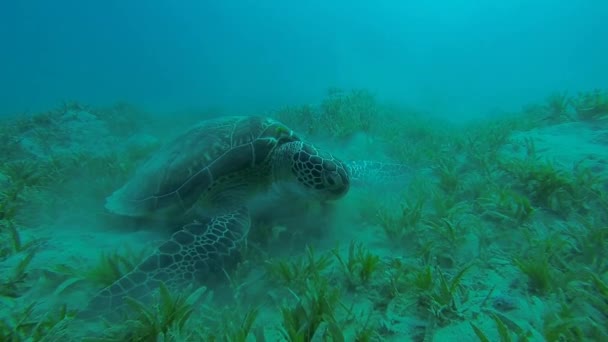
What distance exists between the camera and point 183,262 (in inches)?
95.3

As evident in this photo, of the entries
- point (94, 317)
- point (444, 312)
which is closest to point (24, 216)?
point (94, 317)

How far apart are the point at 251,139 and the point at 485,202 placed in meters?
2.73

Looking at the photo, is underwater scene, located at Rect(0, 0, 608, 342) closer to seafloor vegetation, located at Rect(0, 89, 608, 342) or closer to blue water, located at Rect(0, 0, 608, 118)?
seafloor vegetation, located at Rect(0, 89, 608, 342)

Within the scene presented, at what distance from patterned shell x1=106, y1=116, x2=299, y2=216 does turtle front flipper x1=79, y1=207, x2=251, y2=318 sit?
18.3 inches

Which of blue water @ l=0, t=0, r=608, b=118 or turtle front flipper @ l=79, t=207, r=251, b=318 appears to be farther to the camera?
blue water @ l=0, t=0, r=608, b=118

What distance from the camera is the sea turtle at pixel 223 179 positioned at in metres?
2.79

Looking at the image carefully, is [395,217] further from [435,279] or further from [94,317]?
[94,317]

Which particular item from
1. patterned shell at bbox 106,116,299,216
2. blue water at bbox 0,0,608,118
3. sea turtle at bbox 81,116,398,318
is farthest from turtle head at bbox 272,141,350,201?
blue water at bbox 0,0,608,118

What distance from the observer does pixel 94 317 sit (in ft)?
6.52

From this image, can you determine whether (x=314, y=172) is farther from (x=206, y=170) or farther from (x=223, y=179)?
(x=206, y=170)

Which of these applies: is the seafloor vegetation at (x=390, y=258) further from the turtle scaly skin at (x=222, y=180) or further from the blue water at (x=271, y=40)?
the blue water at (x=271, y=40)

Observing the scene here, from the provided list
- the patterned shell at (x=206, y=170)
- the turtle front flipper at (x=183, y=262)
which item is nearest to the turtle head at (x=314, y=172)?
the patterned shell at (x=206, y=170)

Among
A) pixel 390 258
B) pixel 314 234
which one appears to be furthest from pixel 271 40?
pixel 390 258

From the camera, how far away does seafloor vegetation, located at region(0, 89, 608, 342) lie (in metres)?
1.68
